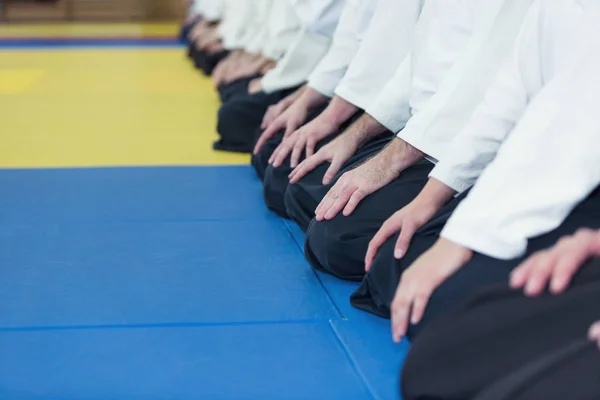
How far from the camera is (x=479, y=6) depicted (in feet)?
8.21

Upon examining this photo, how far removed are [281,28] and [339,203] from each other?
249 centimetres

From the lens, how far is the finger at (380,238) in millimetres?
2205

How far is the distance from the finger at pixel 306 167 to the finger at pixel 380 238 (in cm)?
72

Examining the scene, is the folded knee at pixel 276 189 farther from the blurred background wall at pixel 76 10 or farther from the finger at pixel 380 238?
the blurred background wall at pixel 76 10

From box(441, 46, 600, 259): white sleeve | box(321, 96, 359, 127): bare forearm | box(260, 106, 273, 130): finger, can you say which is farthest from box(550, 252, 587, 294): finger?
box(260, 106, 273, 130): finger

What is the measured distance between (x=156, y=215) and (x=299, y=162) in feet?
1.84

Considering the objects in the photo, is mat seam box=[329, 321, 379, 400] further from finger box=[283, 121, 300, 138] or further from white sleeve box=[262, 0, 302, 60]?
white sleeve box=[262, 0, 302, 60]

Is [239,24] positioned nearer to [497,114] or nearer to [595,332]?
[497,114]

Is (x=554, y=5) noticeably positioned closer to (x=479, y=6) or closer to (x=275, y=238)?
(x=479, y=6)

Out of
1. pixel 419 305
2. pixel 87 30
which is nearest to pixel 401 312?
pixel 419 305

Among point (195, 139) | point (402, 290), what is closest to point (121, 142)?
point (195, 139)

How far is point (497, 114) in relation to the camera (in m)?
2.06

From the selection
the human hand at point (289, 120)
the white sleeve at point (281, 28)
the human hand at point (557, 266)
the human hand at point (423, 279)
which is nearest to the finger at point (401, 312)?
the human hand at point (423, 279)

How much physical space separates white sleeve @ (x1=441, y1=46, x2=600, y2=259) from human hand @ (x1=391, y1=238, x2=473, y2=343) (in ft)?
0.14
